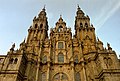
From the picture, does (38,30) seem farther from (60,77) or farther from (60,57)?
(60,77)

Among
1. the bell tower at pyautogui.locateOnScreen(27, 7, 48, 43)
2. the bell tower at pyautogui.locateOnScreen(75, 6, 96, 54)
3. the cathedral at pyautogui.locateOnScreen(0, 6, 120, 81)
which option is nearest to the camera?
the cathedral at pyautogui.locateOnScreen(0, 6, 120, 81)

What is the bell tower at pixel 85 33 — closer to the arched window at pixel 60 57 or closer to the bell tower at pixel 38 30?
the arched window at pixel 60 57

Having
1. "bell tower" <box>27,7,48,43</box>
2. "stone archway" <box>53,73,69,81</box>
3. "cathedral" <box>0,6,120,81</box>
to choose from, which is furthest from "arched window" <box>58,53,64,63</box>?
"bell tower" <box>27,7,48,43</box>

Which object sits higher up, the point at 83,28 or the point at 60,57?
the point at 83,28

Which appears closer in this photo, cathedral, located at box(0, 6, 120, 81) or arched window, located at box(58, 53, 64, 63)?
cathedral, located at box(0, 6, 120, 81)

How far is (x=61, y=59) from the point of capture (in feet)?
102

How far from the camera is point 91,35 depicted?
35.8 metres

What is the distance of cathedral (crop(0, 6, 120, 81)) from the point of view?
84.5 ft

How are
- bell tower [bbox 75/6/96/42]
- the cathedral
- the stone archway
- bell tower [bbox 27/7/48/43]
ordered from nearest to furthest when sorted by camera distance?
the cathedral
the stone archway
bell tower [bbox 75/6/96/42]
bell tower [bbox 27/7/48/43]

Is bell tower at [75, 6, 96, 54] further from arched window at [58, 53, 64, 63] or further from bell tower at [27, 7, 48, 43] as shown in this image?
bell tower at [27, 7, 48, 43]

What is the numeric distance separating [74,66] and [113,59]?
8.03 meters

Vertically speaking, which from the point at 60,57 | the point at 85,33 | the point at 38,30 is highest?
the point at 38,30

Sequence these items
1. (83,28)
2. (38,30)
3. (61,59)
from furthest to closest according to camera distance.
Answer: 1. (38,30)
2. (83,28)
3. (61,59)

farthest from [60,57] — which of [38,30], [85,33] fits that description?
[38,30]
